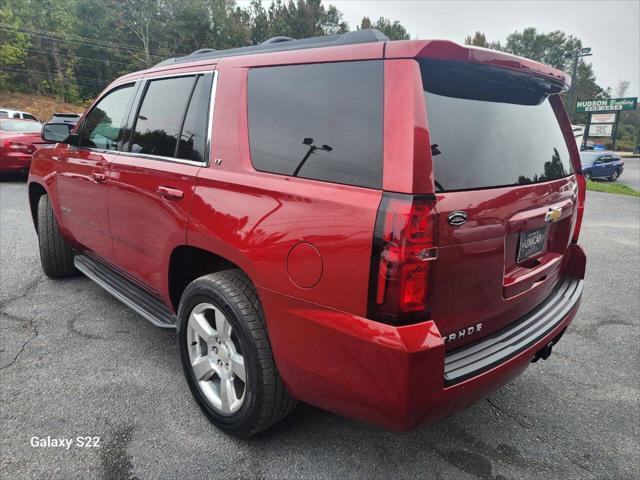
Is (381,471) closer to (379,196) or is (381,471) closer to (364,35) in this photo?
(379,196)

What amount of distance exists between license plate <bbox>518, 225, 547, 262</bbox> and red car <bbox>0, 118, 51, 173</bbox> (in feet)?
37.4

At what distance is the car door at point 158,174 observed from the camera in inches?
93.5

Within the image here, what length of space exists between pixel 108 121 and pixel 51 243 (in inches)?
62.3

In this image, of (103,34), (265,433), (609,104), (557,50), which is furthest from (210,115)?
(557,50)

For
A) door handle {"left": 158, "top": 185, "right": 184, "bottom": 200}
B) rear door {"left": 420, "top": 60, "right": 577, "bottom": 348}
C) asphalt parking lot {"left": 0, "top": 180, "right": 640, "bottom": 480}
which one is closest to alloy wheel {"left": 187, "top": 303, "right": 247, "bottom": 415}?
asphalt parking lot {"left": 0, "top": 180, "right": 640, "bottom": 480}

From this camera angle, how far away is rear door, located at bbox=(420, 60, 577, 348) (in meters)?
1.62

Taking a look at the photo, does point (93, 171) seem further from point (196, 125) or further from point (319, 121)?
point (319, 121)

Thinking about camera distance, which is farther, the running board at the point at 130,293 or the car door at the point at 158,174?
the running board at the point at 130,293

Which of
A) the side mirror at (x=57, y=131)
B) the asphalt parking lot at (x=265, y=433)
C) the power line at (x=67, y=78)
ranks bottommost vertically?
the asphalt parking lot at (x=265, y=433)

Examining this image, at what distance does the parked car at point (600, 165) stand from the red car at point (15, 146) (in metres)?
20.8

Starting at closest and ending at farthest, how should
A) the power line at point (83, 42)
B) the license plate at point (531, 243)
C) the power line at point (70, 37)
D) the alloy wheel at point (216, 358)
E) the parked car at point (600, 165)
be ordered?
the license plate at point (531, 243)
the alloy wheel at point (216, 358)
the parked car at point (600, 165)
the power line at point (70, 37)
the power line at point (83, 42)

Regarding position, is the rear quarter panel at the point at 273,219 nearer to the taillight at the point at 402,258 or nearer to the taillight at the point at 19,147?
the taillight at the point at 402,258

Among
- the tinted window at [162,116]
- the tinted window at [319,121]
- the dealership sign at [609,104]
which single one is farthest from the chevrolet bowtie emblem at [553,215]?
the dealership sign at [609,104]

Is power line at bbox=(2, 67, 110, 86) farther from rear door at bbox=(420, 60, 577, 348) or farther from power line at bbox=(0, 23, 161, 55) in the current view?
rear door at bbox=(420, 60, 577, 348)
